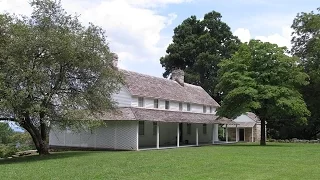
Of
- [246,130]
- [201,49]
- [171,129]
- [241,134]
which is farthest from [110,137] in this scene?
[201,49]

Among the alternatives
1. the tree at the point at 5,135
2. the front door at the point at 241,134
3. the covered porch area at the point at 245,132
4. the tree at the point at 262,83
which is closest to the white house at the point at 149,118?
the tree at the point at 262,83

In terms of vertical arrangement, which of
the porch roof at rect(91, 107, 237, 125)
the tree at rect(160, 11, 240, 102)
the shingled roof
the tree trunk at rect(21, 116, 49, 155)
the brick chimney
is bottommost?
the tree trunk at rect(21, 116, 49, 155)

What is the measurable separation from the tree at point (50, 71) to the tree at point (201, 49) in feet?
128

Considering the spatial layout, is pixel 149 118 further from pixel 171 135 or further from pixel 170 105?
pixel 171 135

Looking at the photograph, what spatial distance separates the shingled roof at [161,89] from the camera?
37125 millimetres

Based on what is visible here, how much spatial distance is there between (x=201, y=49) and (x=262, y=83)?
2800 centimetres

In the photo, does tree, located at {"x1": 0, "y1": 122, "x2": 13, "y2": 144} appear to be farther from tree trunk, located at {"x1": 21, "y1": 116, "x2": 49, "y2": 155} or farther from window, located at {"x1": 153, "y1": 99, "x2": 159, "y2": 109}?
tree trunk, located at {"x1": 21, "y1": 116, "x2": 49, "y2": 155}

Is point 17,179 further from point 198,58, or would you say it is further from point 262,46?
point 198,58

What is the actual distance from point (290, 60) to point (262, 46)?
3074mm

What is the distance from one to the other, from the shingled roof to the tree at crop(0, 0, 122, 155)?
6740mm

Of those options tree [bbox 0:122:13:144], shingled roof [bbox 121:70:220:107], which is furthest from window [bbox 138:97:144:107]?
tree [bbox 0:122:13:144]

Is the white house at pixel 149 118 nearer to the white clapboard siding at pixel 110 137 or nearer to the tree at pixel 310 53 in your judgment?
the white clapboard siding at pixel 110 137

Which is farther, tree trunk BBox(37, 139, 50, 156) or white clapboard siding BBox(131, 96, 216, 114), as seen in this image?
white clapboard siding BBox(131, 96, 216, 114)

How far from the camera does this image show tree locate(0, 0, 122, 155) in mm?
23469
